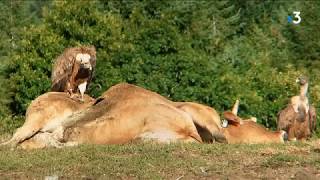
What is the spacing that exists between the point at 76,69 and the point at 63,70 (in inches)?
20.1

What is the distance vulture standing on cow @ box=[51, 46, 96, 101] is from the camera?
942cm

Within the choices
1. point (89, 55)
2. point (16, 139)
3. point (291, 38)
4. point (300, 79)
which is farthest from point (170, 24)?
point (291, 38)

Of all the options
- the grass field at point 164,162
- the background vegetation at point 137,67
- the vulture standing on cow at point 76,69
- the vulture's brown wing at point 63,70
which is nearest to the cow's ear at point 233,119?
the grass field at point 164,162

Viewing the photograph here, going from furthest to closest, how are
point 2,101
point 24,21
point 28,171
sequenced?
point 24,21 < point 2,101 < point 28,171

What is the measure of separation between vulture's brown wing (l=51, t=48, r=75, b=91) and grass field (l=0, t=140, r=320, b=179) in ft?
8.34

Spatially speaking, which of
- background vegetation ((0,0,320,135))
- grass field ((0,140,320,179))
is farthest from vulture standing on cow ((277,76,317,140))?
background vegetation ((0,0,320,135))

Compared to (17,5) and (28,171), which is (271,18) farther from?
(28,171)

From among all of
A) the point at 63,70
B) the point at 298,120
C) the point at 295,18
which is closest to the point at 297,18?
the point at 295,18

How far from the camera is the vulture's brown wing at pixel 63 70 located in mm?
9867

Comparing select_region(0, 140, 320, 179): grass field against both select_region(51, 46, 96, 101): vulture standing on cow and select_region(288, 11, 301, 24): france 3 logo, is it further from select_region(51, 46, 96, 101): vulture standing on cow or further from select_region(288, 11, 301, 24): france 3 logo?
select_region(288, 11, 301, 24): france 3 logo

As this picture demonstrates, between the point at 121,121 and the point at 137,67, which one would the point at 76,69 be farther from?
the point at 137,67

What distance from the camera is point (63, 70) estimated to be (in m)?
10.1

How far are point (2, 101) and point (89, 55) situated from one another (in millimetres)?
16235

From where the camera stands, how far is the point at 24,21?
44844mm
